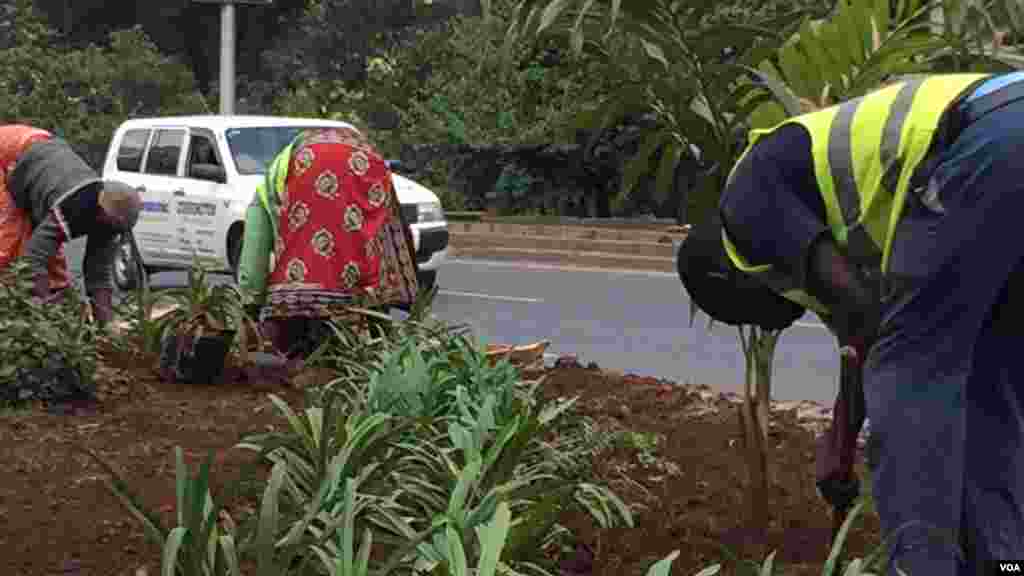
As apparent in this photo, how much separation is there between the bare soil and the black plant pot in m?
0.07

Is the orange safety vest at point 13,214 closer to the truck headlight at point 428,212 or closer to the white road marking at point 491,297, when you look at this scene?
the truck headlight at point 428,212

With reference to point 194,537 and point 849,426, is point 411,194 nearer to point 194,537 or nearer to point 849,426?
point 849,426

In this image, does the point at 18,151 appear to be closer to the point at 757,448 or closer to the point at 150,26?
the point at 757,448

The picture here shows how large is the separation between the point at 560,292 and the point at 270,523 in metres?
14.5

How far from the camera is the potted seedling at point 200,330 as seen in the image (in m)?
7.38

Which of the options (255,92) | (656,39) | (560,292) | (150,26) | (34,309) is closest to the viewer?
(656,39)

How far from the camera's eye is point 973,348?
9.35ft

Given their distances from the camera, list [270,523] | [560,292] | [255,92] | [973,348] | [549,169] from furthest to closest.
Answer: [255,92]
[549,169]
[560,292]
[270,523]
[973,348]

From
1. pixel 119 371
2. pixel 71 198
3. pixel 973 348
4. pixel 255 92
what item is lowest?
pixel 255 92

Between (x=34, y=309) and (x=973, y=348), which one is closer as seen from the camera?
(x=973, y=348)

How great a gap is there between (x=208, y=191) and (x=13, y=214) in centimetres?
862

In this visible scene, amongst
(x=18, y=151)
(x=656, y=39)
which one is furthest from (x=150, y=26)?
(x=656, y=39)

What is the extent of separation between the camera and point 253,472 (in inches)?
199

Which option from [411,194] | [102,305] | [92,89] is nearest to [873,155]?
[102,305]
